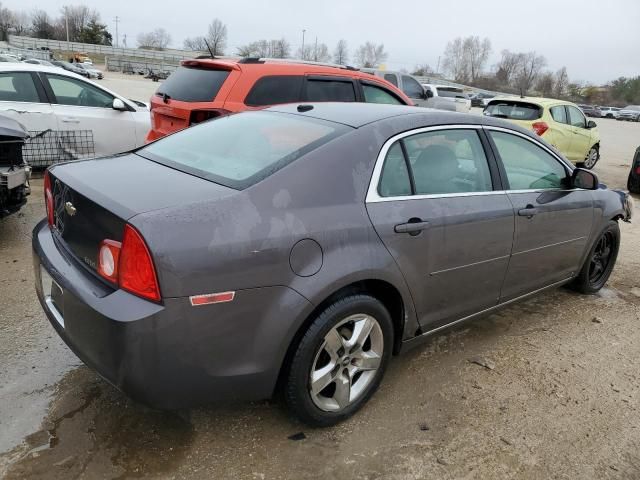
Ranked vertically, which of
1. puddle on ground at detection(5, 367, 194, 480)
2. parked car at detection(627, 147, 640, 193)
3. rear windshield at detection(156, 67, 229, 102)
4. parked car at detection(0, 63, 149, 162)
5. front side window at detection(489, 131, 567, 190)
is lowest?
puddle on ground at detection(5, 367, 194, 480)

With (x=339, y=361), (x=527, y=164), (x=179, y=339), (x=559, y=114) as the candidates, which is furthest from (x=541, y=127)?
(x=179, y=339)

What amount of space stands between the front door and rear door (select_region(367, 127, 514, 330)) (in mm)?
151

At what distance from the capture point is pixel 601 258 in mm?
4664

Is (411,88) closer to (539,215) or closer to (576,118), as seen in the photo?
(576,118)

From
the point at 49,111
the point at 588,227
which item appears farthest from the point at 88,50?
the point at 588,227

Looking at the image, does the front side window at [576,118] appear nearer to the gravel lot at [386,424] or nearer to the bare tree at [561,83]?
the gravel lot at [386,424]

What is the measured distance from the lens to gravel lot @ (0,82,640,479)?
7.88ft

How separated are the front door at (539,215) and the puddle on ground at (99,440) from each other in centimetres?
223

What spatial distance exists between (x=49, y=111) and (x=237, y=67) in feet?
9.87

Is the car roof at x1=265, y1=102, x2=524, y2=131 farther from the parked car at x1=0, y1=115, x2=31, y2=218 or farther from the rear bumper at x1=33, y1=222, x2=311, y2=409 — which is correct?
the parked car at x1=0, y1=115, x2=31, y2=218

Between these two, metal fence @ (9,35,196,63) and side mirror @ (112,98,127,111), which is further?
metal fence @ (9,35,196,63)

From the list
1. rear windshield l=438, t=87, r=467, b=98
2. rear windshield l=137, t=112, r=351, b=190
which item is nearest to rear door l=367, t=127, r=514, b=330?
rear windshield l=137, t=112, r=351, b=190

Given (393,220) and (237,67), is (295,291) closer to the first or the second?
(393,220)

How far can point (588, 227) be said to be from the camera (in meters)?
4.09
